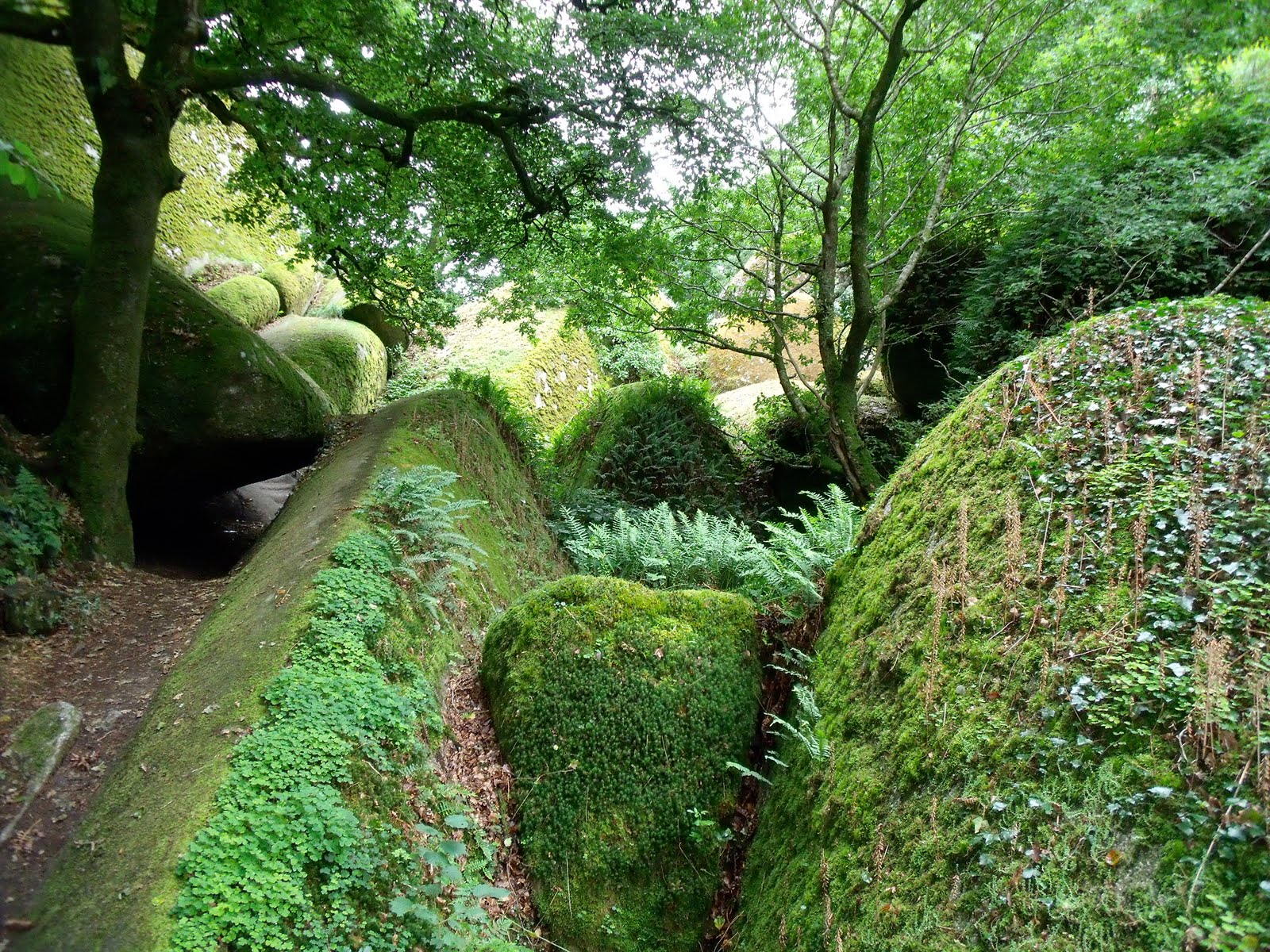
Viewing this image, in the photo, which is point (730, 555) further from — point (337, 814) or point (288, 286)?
point (288, 286)

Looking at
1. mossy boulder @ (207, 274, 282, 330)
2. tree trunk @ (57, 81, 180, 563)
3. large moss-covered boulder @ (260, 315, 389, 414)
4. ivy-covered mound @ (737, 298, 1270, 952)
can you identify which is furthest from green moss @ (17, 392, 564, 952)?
mossy boulder @ (207, 274, 282, 330)

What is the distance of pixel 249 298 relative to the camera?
1355cm

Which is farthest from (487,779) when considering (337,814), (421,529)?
(421,529)

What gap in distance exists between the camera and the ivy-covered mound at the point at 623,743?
3.92 metres

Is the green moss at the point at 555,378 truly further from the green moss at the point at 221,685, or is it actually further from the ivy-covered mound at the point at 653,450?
the green moss at the point at 221,685

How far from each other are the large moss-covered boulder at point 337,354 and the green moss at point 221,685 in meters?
5.13

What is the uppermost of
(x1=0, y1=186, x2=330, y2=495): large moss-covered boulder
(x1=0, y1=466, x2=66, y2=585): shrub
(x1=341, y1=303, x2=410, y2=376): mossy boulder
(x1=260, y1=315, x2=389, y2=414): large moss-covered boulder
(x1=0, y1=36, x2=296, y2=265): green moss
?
(x1=0, y1=36, x2=296, y2=265): green moss

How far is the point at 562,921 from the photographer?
12.7ft

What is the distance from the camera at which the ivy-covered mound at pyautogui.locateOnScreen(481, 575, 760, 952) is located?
3.92 metres

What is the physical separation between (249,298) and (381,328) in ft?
9.49

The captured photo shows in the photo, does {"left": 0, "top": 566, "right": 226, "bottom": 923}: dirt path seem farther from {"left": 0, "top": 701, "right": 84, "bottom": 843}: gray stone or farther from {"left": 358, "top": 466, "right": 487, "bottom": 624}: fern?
{"left": 358, "top": 466, "right": 487, "bottom": 624}: fern

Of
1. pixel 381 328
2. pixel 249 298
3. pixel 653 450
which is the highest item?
pixel 249 298

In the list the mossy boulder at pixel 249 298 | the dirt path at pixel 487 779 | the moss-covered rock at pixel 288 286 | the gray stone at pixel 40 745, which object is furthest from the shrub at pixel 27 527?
the moss-covered rock at pixel 288 286

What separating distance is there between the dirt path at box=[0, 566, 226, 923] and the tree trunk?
59cm
